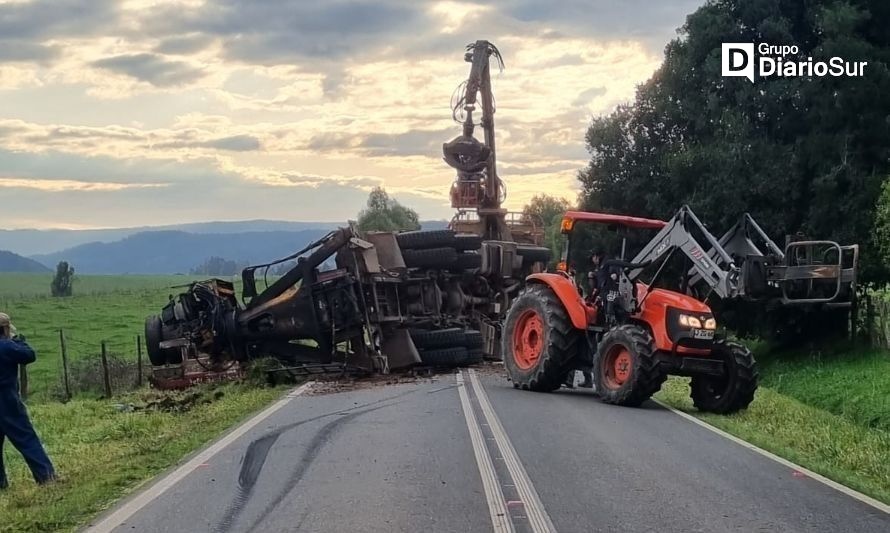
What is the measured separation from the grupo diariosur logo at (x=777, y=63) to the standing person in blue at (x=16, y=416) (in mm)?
20841

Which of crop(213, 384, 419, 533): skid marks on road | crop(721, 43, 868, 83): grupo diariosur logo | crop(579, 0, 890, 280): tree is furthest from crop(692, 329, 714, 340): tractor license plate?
crop(721, 43, 868, 83): grupo diariosur logo

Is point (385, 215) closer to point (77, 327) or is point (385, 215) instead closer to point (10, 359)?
point (77, 327)

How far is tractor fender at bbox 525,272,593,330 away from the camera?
17.0 m

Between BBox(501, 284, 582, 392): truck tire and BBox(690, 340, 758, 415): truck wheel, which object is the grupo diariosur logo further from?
BBox(690, 340, 758, 415): truck wheel

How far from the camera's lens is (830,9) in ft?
85.5

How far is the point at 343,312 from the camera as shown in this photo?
19844 millimetres

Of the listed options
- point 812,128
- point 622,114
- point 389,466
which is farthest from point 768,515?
point 622,114

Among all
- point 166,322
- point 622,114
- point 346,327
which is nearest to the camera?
point 346,327

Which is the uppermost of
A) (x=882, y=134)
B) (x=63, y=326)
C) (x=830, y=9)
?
(x=830, y=9)

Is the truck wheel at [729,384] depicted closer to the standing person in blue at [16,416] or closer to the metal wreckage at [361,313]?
the metal wreckage at [361,313]

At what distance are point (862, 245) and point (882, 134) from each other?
2.73 meters

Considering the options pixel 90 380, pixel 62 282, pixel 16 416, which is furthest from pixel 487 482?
pixel 62 282

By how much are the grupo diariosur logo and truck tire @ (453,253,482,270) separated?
9745mm

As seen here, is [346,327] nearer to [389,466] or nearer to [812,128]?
[389,466]
